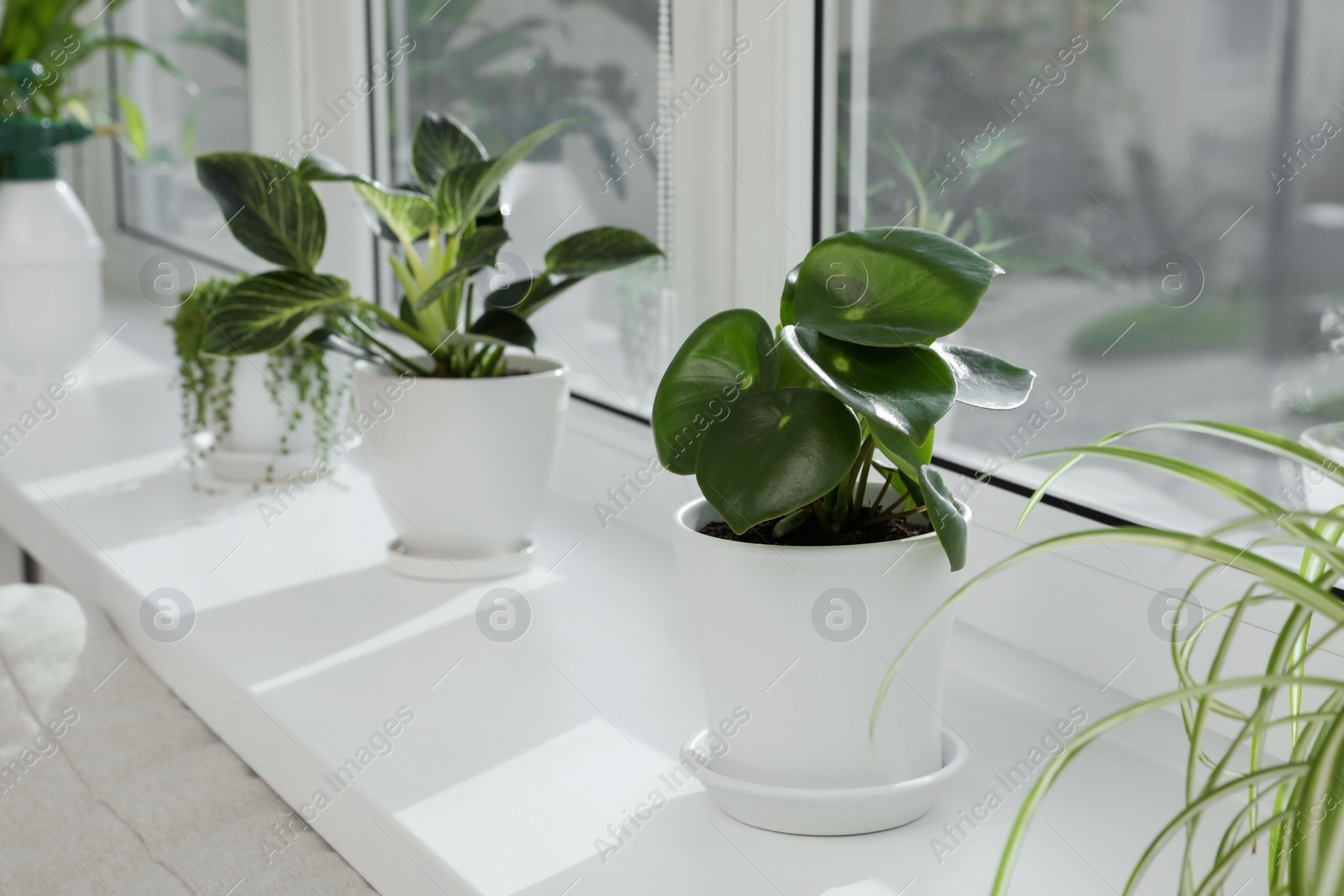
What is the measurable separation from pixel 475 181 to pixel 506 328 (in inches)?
4.5

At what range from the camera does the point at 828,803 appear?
23.9 inches

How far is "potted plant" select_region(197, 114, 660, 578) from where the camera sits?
89cm

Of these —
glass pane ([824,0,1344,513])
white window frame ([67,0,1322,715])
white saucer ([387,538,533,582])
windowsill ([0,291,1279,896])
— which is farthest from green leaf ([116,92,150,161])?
glass pane ([824,0,1344,513])

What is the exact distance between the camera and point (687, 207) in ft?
3.49

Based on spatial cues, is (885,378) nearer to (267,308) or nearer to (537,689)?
(537,689)

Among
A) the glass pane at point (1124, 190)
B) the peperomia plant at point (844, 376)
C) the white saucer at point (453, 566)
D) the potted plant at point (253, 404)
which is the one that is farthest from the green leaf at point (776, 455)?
the potted plant at point (253, 404)

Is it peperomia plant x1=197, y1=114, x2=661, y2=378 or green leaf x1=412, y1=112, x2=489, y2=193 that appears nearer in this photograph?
peperomia plant x1=197, y1=114, x2=661, y2=378

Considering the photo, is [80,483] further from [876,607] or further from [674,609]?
[876,607]

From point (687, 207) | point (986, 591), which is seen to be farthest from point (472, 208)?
point (986, 591)

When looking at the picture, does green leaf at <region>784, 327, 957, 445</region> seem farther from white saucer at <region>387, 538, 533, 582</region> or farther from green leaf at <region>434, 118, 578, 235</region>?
white saucer at <region>387, 538, 533, 582</region>

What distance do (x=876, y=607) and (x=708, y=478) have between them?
0.11 meters

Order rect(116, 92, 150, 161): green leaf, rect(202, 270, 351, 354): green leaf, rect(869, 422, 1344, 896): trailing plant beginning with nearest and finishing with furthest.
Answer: rect(869, 422, 1344, 896): trailing plant, rect(202, 270, 351, 354): green leaf, rect(116, 92, 150, 161): green leaf

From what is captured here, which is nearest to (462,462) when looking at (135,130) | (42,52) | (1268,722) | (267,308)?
(267,308)

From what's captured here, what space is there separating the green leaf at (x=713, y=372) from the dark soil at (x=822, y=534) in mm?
58
